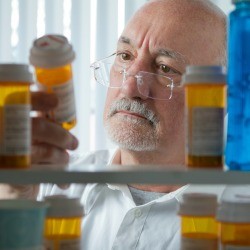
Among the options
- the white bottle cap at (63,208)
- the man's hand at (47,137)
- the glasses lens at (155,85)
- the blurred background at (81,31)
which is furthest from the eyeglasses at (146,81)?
the blurred background at (81,31)

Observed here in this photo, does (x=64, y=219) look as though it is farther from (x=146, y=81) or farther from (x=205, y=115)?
(x=146, y=81)

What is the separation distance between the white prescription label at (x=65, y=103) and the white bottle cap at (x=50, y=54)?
0.14ft

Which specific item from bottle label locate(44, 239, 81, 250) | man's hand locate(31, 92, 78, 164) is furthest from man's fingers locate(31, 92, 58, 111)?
bottle label locate(44, 239, 81, 250)

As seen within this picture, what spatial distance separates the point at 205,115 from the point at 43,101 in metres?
0.27

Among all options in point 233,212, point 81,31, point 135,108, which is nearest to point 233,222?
point 233,212

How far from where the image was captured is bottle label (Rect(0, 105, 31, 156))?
861 mm

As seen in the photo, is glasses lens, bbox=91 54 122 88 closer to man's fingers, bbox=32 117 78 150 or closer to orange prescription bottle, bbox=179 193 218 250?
man's fingers, bbox=32 117 78 150

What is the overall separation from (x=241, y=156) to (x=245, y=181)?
8 centimetres

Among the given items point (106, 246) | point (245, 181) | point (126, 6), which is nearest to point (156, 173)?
point (245, 181)

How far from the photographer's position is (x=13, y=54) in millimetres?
2725

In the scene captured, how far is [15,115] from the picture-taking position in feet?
2.84

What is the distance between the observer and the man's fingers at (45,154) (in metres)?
1.01

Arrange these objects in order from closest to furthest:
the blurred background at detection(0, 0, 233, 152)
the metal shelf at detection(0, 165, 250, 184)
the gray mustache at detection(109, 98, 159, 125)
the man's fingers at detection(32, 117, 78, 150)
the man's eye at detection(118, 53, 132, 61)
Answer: the metal shelf at detection(0, 165, 250, 184), the man's fingers at detection(32, 117, 78, 150), the gray mustache at detection(109, 98, 159, 125), the man's eye at detection(118, 53, 132, 61), the blurred background at detection(0, 0, 233, 152)

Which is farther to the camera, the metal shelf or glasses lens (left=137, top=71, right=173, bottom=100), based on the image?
glasses lens (left=137, top=71, right=173, bottom=100)
